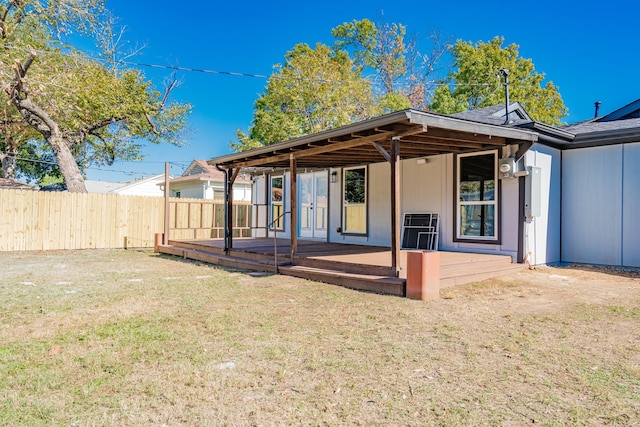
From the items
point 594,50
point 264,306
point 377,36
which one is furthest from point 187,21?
point 594,50

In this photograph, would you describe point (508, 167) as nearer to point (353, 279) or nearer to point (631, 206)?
point (631, 206)

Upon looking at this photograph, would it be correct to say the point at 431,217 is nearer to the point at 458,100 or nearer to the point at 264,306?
the point at 264,306

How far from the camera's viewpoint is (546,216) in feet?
24.8

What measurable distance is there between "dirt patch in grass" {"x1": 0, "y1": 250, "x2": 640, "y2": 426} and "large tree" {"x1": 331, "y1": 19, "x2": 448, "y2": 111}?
64.8 feet

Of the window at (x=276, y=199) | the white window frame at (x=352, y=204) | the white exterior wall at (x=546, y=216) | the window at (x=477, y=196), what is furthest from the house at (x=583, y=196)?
the window at (x=276, y=199)

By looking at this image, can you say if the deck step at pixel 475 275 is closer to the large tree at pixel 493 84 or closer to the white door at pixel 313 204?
the white door at pixel 313 204

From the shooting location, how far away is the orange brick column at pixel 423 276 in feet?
16.4

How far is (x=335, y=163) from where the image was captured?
31.8 feet

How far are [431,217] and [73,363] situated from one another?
6749mm

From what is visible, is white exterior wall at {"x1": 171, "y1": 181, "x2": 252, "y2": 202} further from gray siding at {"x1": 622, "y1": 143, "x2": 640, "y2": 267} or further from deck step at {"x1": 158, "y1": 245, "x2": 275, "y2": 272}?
gray siding at {"x1": 622, "y1": 143, "x2": 640, "y2": 267}

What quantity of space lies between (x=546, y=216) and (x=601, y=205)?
97 centimetres

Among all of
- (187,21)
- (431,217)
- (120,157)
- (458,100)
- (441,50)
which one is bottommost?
(431,217)

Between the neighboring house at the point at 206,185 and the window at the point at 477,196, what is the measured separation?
43.6ft

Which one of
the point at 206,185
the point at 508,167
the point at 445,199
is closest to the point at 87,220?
the point at 206,185
